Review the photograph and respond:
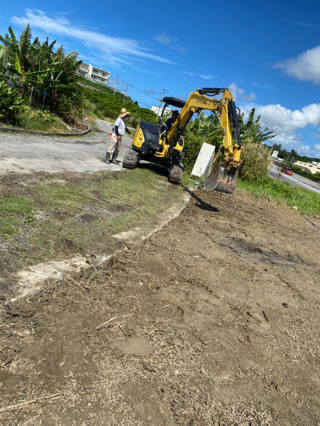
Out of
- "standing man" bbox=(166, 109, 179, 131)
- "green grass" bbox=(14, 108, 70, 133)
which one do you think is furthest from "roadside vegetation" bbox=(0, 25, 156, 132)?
"standing man" bbox=(166, 109, 179, 131)

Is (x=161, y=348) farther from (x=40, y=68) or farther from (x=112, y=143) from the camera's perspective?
(x=40, y=68)

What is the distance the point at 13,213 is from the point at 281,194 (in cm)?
1590

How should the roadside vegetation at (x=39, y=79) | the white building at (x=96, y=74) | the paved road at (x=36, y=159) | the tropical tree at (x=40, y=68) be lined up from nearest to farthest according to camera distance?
the paved road at (x=36, y=159) < the roadside vegetation at (x=39, y=79) < the tropical tree at (x=40, y=68) < the white building at (x=96, y=74)

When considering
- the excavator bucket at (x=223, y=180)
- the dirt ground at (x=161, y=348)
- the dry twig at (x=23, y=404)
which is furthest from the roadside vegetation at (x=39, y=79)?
the dry twig at (x=23, y=404)

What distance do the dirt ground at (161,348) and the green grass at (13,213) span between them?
1.15 meters

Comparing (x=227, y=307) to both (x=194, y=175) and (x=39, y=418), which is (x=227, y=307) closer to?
(x=39, y=418)

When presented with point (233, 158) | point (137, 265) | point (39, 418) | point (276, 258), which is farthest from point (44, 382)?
point (233, 158)

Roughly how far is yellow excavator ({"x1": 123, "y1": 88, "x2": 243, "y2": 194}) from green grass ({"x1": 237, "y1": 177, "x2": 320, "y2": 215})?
5536 mm

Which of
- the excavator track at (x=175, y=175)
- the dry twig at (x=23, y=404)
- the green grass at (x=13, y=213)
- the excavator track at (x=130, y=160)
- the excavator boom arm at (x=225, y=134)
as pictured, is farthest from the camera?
the excavator track at (x=175, y=175)

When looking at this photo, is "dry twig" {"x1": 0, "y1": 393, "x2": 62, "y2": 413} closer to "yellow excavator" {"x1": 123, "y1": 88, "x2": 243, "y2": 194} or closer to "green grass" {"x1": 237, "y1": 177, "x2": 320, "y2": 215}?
"yellow excavator" {"x1": 123, "y1": 88, "x2": 243, "y2": 194}

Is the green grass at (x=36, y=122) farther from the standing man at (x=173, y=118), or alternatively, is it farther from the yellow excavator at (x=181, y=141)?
the standing man at (x=173, y=118)

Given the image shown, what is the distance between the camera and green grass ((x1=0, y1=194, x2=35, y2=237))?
14.7 feet

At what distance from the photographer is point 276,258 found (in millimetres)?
7230

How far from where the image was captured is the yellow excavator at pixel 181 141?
9492 mm
